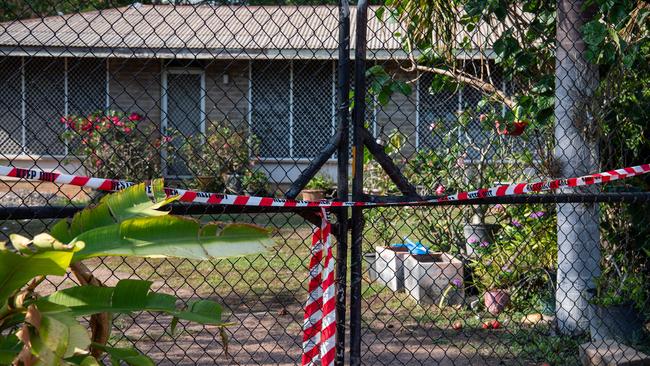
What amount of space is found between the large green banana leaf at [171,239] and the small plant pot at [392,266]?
449 centimetres

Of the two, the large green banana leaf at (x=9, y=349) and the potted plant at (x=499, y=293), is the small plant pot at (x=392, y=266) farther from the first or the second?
the large green banana leaf at (x=9, y=349)

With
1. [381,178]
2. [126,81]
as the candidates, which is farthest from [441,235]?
[126,81]

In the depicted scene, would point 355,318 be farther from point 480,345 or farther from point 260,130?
point 260,130

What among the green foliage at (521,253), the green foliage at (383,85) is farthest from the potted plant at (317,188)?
the green foliage at (383,85)

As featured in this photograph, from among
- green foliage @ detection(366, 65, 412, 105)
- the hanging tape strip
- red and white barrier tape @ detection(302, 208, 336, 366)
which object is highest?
green foliage @ detection(366, 65, 412, 105)

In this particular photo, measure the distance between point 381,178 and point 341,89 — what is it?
7.23 metres

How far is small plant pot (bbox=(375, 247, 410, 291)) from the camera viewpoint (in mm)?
6883

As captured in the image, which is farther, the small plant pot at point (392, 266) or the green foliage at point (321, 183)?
the green foliage at point (321, 183)

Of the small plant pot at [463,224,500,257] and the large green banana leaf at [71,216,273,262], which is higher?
the large green banana leaf at [71,216,273,262]

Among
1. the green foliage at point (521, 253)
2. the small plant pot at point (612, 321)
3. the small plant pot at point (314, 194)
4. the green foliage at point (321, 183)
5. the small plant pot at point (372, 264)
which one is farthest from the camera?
the green foliage at point (321, 183)

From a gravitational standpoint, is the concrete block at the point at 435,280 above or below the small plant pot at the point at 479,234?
below

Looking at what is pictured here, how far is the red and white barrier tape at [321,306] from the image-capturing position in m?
3.24

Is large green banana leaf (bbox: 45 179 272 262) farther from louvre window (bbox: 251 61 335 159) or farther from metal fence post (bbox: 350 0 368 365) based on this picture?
louvre window (bbox: 251 61 335 159)

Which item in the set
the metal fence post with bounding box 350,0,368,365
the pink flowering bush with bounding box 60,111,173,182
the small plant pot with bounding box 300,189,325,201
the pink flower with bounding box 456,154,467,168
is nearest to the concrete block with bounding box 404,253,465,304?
the pink flower with bounding box 456,154,467,168
